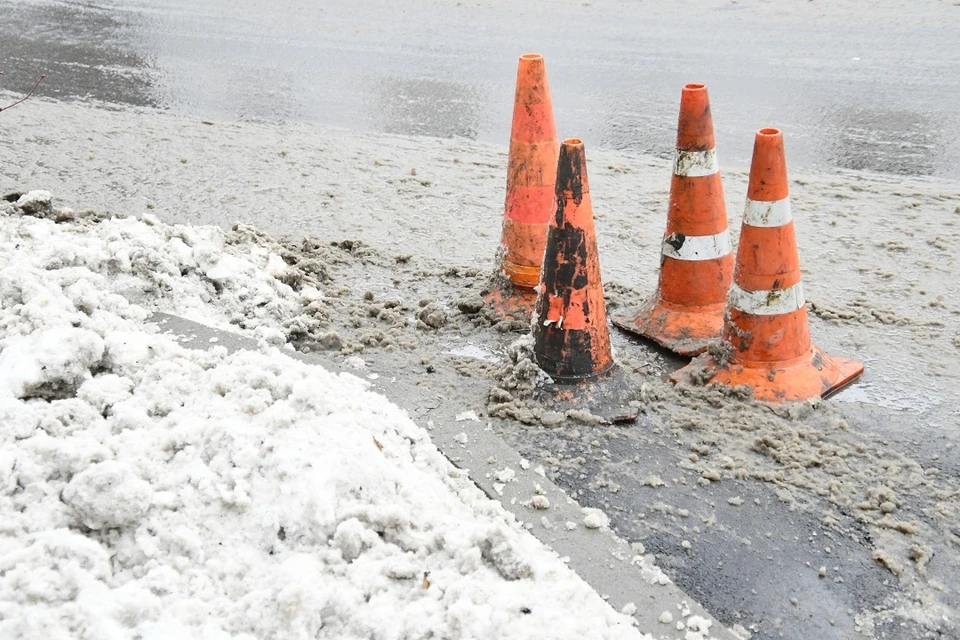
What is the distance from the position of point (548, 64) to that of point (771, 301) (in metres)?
5.56

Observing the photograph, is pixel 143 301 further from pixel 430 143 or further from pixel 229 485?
pixel 430 143

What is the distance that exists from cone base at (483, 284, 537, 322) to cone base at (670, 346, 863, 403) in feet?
2.72

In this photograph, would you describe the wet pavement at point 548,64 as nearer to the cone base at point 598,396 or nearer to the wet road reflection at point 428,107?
the wet road reflection at point 428,107

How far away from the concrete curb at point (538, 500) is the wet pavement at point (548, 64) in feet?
13.2

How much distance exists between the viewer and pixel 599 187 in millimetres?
5984

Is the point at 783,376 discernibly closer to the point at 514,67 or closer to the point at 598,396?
the point at 598,396

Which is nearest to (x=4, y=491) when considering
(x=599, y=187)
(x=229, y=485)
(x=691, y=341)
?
(x=229, y=485)

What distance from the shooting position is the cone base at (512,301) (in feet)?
14.2

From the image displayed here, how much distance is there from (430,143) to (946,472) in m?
4.60

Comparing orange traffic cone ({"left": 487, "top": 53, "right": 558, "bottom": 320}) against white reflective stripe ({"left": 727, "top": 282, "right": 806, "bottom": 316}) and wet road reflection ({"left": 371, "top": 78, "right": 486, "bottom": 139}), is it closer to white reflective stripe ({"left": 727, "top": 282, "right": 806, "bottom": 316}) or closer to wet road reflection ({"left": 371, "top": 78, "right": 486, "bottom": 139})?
white reflective stripe ({"left": 727, "top": 282, "right": 806, "bottom": 316})

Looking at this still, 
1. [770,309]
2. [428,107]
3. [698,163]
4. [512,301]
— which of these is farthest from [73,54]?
[770,309]

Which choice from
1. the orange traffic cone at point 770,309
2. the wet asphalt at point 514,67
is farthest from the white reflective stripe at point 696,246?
the wet asphalt at point 514,67

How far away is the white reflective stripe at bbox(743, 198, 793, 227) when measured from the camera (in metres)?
3.68

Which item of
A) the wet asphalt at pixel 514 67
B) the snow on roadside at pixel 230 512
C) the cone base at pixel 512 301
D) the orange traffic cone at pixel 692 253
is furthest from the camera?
the wet asphalt at pixel 514 67
